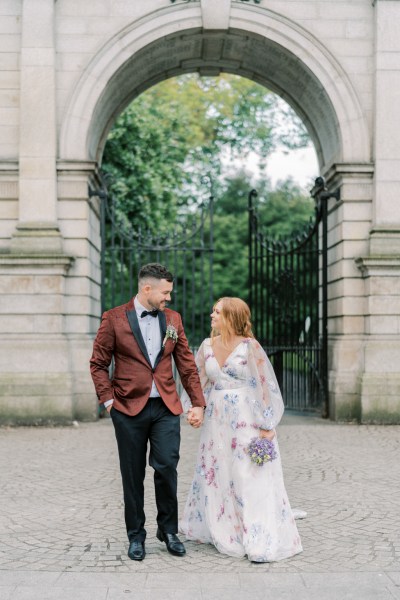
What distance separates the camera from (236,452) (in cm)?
513

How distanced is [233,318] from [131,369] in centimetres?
75

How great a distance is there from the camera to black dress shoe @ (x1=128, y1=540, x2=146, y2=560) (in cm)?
484

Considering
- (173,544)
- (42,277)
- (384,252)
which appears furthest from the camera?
(384,252)

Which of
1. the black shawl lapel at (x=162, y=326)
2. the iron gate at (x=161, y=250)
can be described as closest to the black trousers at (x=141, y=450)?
the black shawl lapel at (x=162, y=326)

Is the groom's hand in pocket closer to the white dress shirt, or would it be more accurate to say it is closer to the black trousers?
the black trousers

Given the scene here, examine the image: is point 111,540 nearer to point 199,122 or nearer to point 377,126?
point 377,126

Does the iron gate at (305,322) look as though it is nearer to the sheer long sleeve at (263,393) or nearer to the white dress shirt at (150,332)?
the sheer long sleeve at (263,393)

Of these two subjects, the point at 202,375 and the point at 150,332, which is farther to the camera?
the point at 202,375

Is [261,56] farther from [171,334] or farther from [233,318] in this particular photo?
[171,334]

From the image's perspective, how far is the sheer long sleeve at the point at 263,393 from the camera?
202 inches

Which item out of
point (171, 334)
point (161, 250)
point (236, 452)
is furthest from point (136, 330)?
point (161, 250)

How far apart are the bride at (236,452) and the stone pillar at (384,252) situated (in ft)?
20.1

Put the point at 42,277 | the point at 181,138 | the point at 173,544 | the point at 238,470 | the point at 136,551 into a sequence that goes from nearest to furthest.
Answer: the point at 136,551 < the point at 173,544 < the point at 238,470 < the point at 42,277 < the point at 181,138

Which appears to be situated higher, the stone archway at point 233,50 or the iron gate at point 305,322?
the stone archway at point 233,50
